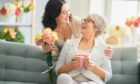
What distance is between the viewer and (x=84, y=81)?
2541 mm

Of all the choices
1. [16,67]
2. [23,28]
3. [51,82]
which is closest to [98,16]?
[51,82]

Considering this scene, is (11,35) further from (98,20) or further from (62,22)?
(98,20)

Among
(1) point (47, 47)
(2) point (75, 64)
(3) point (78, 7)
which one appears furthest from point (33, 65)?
(3) point (78, 7)

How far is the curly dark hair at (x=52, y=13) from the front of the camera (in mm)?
2979

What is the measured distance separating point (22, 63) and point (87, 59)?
728mm

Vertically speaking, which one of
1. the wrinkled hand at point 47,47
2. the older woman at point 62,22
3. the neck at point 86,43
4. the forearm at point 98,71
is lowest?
the forearm at point 98,71

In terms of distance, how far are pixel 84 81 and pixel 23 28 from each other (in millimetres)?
1529

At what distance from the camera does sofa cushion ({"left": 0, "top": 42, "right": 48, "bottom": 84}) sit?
9.36ft

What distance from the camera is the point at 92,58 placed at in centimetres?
259

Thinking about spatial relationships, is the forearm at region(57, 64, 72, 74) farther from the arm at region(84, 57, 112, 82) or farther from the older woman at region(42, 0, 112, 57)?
the older woman at region(42, 0, 112, 57)

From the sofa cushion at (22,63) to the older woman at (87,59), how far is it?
30 centimetres

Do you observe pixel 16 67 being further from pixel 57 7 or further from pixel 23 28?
pixel 23 28

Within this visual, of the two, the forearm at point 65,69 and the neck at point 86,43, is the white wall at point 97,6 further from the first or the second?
the forearm at point 65,69

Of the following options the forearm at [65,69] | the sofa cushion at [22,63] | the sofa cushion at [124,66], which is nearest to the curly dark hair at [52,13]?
the sofa cushion at [22,63]
